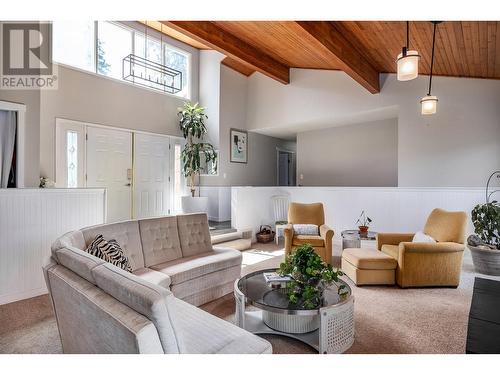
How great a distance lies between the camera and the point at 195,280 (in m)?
2.82

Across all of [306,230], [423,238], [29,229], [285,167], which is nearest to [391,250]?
[423,238]

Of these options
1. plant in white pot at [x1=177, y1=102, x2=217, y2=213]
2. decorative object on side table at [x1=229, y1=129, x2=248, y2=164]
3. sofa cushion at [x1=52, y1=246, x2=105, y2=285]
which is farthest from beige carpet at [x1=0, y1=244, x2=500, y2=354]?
decorative object on side table at [x1=229, y1=129, x2=248, y2=164]

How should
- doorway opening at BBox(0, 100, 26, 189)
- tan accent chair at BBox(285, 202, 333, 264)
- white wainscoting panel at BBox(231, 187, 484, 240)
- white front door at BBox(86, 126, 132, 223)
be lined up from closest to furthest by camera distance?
doorway opening at BBox(0, 100, 26, 189)
tan accent chair at BBox(285, 202, 333, 264)
white wainscoting panel at BBox(231, 187, 484, 240)
white front door at BBox(86, 126, 132, 223)

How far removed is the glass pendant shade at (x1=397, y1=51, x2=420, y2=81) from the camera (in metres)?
2.81

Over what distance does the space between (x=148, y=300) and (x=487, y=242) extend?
4687 mm

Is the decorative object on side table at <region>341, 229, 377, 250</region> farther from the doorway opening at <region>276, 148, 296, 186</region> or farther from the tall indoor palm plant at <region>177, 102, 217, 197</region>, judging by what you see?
the doorway opening at <region>276, 148, 296, 186</region>

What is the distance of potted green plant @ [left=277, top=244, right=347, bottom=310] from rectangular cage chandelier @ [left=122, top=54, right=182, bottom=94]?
5.14 meters

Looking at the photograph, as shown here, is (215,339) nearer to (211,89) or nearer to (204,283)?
(204,283)

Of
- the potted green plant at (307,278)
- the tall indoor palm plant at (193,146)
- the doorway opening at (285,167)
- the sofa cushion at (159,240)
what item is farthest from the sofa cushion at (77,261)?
the doorway opening at (285,167)

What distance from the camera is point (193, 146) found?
6.59 m

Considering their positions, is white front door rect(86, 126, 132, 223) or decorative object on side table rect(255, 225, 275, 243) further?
decorative object on side table rect(255, 225, 275, 243)

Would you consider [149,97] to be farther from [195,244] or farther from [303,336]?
[303,336]
